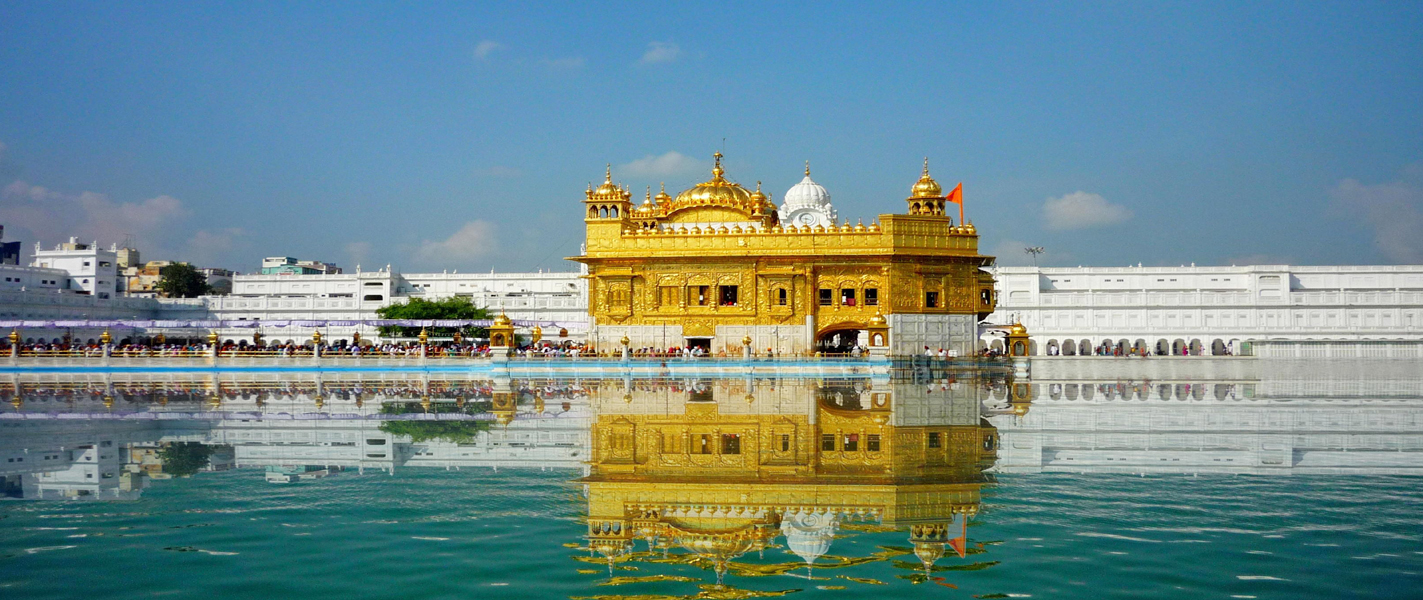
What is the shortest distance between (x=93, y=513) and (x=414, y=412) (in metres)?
10.3

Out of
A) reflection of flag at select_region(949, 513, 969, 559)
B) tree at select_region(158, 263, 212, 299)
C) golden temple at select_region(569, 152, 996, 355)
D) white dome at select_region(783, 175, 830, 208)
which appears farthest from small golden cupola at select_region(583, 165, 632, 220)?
tree at select_region(158, 263, 212, 299)

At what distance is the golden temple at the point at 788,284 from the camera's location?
38.5 meters

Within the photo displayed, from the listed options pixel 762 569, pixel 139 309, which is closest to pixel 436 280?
pixel 139 309

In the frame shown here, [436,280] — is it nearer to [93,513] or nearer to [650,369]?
[650,369]

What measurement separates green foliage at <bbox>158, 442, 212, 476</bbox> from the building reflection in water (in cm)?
517

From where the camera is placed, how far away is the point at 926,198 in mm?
40875

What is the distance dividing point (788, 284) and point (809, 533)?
3088cm

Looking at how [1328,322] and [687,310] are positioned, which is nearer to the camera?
[687,310]

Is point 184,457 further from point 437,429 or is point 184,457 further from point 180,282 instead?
point 180,282

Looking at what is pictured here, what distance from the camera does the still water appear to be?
736 cm

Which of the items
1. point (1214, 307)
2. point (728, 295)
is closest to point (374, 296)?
point (728, 295)

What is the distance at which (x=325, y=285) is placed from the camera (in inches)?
3027

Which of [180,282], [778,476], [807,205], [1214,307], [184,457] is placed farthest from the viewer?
[180,282]

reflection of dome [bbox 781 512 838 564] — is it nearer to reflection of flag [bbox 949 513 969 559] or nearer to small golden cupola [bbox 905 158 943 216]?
reflection of flag [bbox 949 513 969 559]
